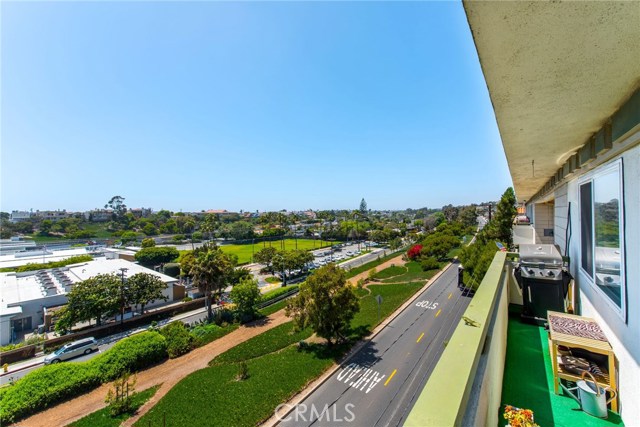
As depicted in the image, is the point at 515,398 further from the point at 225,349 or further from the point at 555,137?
the point at 225,349

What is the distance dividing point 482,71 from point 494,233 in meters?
29.6

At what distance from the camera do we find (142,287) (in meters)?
20.0

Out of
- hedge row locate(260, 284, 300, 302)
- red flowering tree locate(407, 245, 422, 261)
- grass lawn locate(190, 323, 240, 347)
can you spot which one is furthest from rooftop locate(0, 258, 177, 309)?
red flowering tree locate(407, 245, 422, 261)

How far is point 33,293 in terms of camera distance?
20.6 metres

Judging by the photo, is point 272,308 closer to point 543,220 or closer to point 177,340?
point 177,340

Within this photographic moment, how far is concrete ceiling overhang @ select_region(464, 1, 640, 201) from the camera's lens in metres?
1.18

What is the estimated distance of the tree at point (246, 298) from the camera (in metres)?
18.7

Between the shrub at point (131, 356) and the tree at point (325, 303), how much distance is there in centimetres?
762

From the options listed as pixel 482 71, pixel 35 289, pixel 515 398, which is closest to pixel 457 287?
pixel 515 398

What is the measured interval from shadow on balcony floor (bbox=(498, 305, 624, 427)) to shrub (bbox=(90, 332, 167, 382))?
16.0m

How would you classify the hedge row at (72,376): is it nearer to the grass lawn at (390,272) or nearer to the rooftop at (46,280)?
the rooftop at (46,280)

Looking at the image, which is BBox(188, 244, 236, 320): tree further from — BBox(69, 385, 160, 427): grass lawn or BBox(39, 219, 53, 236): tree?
BBox(39, 219, 53, 236): tree

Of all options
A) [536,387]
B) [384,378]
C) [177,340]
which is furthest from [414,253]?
[536,387]

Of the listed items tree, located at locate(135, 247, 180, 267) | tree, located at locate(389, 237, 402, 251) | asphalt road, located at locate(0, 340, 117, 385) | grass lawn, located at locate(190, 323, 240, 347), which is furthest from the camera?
tree, located at locate(389, 237, 402, 251)
